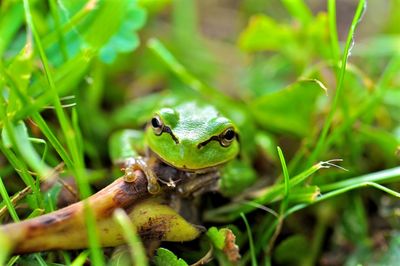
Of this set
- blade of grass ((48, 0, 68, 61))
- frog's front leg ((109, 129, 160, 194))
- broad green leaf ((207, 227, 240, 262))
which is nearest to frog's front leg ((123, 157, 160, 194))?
frog's front leg ((109, 129, 160, 194))

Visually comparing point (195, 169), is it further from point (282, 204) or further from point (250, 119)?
point (250, 119)

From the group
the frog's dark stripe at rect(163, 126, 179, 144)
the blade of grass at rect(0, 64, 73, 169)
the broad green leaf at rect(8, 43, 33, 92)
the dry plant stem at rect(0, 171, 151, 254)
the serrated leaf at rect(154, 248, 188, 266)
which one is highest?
the broad green leaf at rect(8, 43, 33, 92)

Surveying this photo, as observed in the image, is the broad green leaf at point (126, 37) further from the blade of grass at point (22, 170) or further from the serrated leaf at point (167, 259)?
the serrated leaf at point (167, 259)

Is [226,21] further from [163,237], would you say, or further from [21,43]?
[163,237]

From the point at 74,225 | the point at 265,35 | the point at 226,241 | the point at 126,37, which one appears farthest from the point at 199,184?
the point at 265,35

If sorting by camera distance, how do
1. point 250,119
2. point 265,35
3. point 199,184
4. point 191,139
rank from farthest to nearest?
1. point 265,35
2. point 250,119
3. point 199,184
4. point 191,139

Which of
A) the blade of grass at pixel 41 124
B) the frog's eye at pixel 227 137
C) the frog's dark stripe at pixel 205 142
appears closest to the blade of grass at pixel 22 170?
the blade of grass at pixel 41 124

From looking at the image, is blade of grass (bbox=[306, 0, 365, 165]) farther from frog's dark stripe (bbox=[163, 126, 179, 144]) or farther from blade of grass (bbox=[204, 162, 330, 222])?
frog's dark stripe (bbox=[163, 126, 179, 144])
